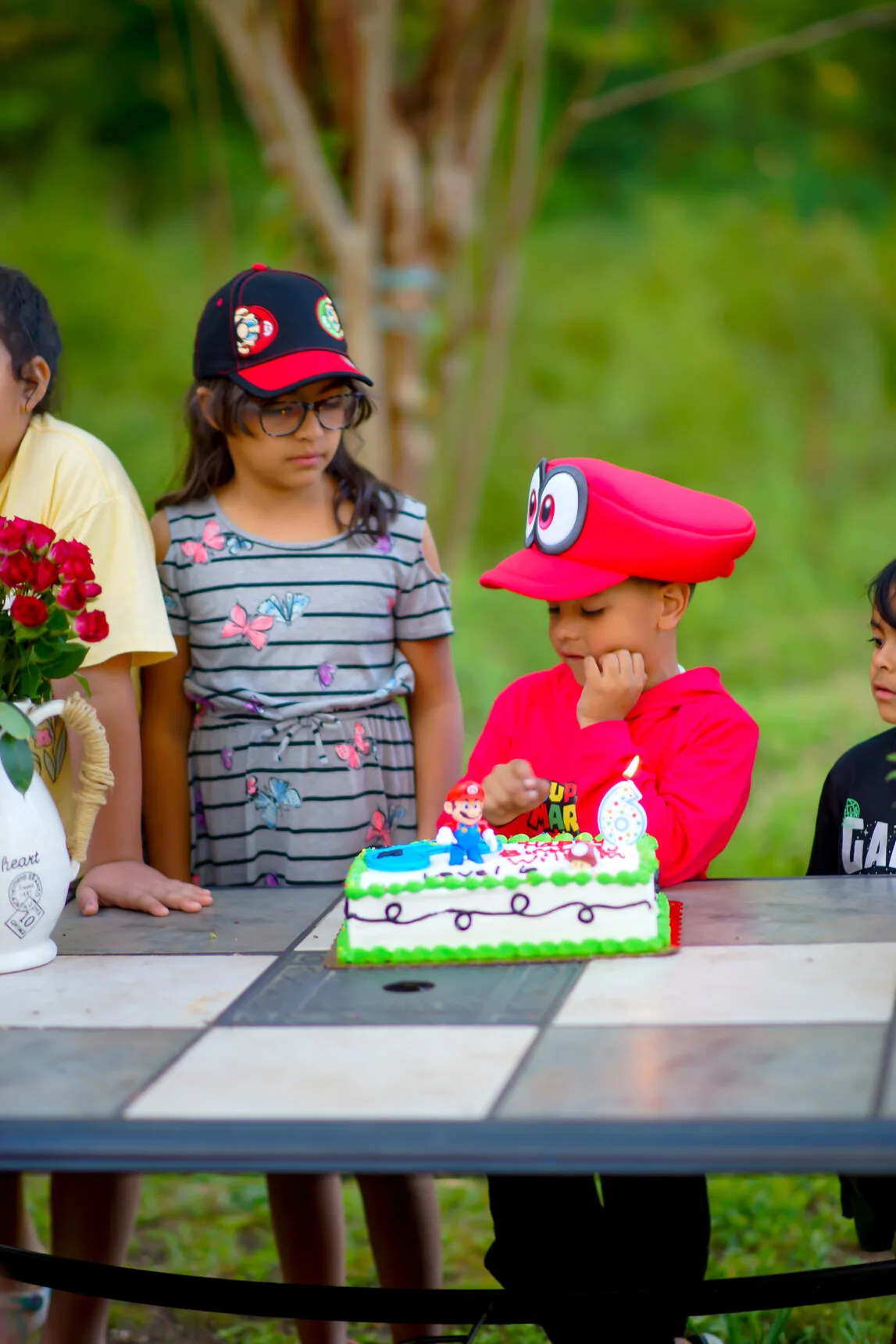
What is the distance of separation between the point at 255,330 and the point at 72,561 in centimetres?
61

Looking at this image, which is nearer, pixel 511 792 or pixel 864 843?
pixel 511 792

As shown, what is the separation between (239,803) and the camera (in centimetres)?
208

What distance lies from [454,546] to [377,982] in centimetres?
396

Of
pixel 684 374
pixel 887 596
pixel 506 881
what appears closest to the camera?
pixel 506 881

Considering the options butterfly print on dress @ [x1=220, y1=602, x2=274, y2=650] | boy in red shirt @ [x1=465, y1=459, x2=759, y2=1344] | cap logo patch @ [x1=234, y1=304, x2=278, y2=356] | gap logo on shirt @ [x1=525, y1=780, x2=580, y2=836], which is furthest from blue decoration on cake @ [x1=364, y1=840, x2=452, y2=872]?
cap logo patch @ [x1=234, y1=304, x2=278, y2=356]

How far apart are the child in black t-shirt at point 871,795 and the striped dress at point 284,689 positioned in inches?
23.7

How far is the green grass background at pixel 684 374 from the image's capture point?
6.00 meters

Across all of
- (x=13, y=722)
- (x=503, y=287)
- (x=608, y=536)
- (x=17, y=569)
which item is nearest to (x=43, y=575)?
(x=17, y=569)

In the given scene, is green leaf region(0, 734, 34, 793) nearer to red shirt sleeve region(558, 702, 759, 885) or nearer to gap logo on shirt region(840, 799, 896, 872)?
red shirt sleeve region(558, 702, 759, 885)

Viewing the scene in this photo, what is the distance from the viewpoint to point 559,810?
178cm

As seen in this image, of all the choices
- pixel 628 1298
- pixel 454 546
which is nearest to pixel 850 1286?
pixel 628 1298

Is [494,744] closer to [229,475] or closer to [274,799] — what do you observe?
[274,799]

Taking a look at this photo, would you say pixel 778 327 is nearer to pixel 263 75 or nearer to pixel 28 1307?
pixel 263 75

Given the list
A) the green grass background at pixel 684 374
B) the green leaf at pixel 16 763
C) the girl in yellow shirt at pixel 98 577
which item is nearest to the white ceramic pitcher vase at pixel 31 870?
the green leaf at pixel 16 763
